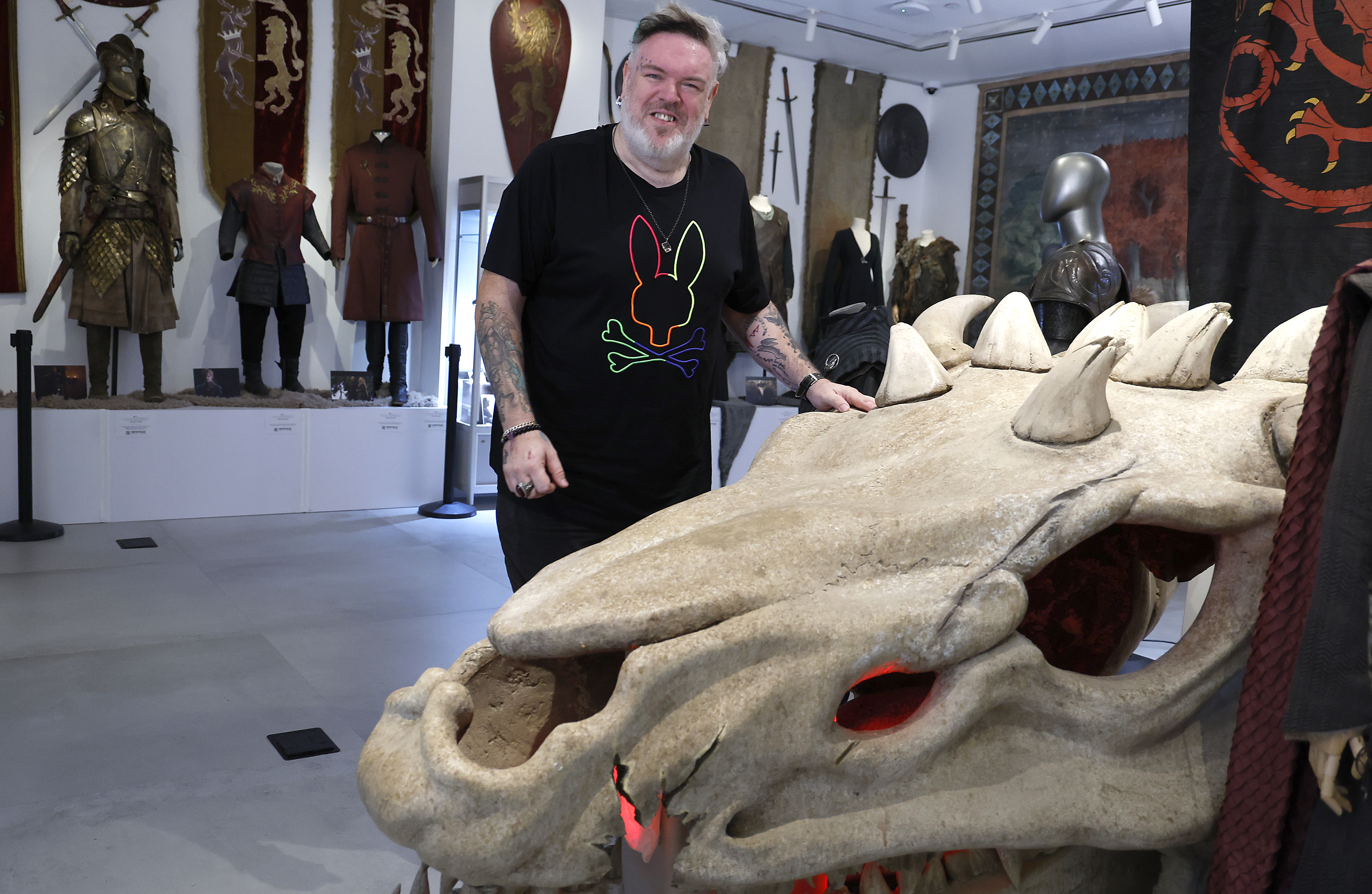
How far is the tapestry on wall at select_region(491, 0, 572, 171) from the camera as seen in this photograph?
7160mm

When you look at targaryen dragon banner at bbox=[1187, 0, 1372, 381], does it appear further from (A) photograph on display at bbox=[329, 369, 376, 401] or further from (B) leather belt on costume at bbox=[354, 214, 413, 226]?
(A) photograph on display at bbox=[329, 369, 376, 401]

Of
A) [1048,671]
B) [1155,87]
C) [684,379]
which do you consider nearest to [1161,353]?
[1048,671]

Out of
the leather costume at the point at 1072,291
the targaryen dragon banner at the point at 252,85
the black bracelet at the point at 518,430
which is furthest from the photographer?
the targaryen dragon banner at the point at 252,85

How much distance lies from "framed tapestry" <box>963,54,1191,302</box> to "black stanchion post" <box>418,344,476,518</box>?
4.97 m

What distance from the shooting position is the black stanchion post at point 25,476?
5500mm

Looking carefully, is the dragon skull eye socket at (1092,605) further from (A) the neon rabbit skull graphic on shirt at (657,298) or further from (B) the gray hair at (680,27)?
(B) the gray hair at (680,27)

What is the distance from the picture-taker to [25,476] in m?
5.62

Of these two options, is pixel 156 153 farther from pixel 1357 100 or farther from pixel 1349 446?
pixel 1349 446

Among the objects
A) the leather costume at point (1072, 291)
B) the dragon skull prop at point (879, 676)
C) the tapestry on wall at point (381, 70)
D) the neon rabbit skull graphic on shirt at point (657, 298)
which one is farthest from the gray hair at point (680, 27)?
the tapestry on wall at point (381, 70)

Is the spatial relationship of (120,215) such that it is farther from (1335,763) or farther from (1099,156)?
(1099,156)

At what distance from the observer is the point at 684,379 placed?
2.25 m

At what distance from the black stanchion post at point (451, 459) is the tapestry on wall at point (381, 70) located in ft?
5.57

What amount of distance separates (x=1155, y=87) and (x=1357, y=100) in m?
7.25

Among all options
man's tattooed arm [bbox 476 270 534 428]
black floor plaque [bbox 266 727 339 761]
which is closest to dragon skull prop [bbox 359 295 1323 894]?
man's tattooed arm [bbox 476 270 534 428]
